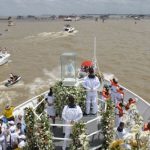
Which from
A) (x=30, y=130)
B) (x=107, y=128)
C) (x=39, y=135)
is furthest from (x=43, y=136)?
(x=107, y=128)

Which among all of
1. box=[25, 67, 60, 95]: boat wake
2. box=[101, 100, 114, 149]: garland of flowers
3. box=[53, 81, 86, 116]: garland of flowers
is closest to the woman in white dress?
box=[53, 81, 86, 116]: garland of flowers

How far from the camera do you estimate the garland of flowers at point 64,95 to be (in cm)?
1058

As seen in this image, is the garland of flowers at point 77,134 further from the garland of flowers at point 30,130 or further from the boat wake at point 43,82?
the boat wake at point 43,82

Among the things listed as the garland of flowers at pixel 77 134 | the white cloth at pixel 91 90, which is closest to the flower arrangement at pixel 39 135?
the garland of flowers at pixel 77 134

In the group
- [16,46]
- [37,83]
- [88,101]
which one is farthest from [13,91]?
[16,46]

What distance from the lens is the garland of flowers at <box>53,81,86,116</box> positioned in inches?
416

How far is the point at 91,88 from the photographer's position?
34.7 feet

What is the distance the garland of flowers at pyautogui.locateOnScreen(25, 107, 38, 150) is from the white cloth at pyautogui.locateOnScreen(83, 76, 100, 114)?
2162 mm

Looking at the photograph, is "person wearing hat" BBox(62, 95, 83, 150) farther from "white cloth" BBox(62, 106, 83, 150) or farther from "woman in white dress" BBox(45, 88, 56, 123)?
"woman in white dress" BBox(45, 88, 56, 123)

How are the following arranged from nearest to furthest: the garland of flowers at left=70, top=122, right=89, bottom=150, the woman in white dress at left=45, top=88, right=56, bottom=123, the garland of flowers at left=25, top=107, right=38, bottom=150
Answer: the garland of flowers at left=70, top=122, right=89, bottom=150 → the garland of flowers at left=25, top=107, right=38, bottom=150 → the woman in white dress at left=45, top=88, right=56, bottom=123

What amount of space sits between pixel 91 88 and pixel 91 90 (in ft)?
0.22

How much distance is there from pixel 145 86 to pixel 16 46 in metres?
28.2

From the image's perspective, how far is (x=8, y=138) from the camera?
10.1 metres

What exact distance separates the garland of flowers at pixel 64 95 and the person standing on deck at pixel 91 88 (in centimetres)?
22
